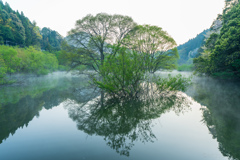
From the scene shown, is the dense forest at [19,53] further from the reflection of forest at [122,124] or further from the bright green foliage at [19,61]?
the reflection of forest at [122,124]

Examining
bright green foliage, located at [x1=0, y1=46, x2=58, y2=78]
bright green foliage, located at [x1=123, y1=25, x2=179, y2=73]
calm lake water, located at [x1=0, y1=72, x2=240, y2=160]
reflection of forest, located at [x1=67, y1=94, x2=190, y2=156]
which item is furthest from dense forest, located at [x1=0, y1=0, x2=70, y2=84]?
reflection of forest, located at [x1=67, y1=94, x2=190, y2=156]

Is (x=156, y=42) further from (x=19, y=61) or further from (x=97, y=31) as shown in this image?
(x=19, y=61)

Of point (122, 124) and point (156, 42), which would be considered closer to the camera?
point (122, 124)

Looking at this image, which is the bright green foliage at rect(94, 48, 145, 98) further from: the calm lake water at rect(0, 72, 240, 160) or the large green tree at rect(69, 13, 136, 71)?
the large green tree at rect(69, 13, 136, 71)

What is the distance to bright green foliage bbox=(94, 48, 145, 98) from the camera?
13.9m

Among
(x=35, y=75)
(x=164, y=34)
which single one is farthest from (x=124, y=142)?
(x=35, y=75)

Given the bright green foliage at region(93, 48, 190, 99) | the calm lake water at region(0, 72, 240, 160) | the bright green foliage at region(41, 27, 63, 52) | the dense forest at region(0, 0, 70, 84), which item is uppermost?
the bright green foliage at region(41, 27, 63, 52)

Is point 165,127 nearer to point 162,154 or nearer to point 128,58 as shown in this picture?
point 162,154

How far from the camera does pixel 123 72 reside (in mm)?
A: 13969

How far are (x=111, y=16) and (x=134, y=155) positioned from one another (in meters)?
26.2

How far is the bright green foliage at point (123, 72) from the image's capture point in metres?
13.9

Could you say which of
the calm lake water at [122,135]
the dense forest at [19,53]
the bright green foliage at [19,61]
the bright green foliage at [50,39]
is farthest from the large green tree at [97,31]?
the bright green foliage at [50,39]

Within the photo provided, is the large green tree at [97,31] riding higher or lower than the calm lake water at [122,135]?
higher

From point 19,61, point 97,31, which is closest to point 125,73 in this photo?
point 97,31
